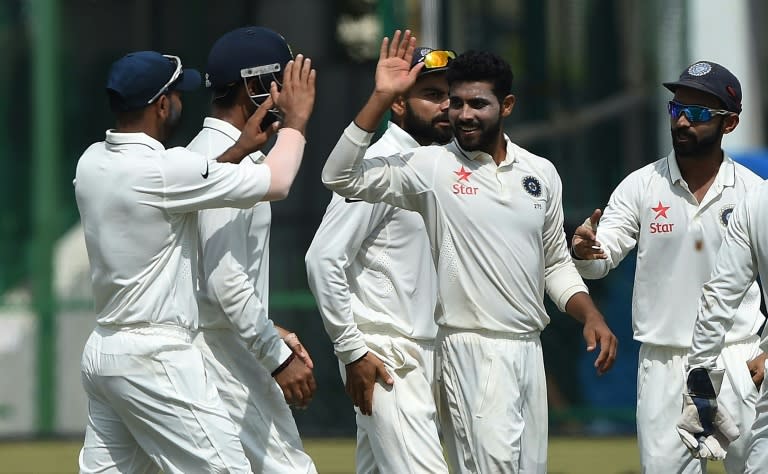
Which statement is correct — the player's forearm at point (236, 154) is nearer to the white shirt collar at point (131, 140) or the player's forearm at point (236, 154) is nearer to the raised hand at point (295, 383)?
the white shirt collar at point (131, 140)

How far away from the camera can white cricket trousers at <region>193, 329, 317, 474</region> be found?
554 cm

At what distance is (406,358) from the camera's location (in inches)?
217

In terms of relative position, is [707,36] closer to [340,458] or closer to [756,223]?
[340,458]

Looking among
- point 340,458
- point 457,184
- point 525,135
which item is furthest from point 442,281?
point 525,135

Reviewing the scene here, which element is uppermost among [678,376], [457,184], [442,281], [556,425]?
[457,184]

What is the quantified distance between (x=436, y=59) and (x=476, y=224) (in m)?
0.89

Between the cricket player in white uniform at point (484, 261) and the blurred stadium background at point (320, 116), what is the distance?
5284 millimetres

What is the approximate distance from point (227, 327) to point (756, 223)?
1934 millimetres

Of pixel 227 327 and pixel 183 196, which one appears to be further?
pixel 227 327

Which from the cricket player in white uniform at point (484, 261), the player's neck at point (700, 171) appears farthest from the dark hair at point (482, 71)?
the player's neck at point (700, 171)

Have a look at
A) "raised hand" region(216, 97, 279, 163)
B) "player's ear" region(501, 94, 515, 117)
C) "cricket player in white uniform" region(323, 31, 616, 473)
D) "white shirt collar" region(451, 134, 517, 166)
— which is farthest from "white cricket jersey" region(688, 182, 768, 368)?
"raised hand" region(216, 97, 279, 163)

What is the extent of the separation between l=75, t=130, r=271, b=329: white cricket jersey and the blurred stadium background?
18.6 ft

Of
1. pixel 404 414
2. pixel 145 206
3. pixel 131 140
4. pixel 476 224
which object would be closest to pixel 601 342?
pixel 476 224

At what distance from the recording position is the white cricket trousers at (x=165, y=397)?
16.3 feet
